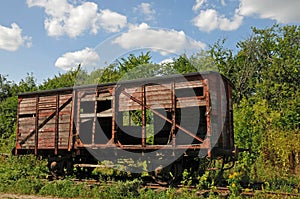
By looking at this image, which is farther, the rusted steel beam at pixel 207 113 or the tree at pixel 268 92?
the tree at pixel 268 92

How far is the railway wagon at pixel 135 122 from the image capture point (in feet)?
34.7

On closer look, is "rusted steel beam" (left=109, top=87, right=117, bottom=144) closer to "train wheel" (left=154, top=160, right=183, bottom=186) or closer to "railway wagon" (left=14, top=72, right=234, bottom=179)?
"railway wagon" (left=14, top=72, right=234, bottom=179)

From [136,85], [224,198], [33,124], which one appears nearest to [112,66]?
[33,124]

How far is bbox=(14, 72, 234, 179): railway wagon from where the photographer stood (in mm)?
10562

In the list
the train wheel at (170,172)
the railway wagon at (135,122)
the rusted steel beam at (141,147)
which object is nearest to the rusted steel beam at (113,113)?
the railway wagon at (135,122)

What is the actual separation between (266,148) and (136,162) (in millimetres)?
6847

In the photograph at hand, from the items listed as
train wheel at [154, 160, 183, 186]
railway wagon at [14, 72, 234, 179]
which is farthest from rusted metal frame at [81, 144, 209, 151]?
train wheel at [154, 160, 183, 186]

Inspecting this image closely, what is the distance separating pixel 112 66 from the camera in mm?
33344

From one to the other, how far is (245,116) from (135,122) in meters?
5.40

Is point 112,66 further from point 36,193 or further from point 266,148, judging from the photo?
point 36,193

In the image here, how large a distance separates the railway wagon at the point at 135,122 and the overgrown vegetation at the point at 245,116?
0.97 metres

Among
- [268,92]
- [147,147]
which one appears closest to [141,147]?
[147,147]

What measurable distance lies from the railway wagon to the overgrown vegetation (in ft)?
3.20

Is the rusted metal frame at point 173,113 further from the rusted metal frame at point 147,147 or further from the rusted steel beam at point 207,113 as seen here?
the rusted steel beam at point 207,113
